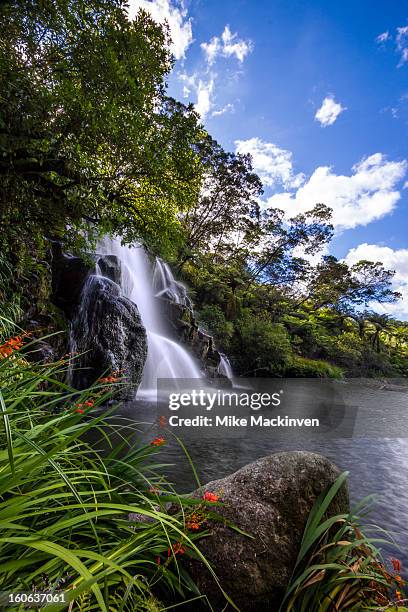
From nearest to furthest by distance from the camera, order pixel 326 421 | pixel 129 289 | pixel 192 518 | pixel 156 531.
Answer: pixel 156 531, pixel 192 518, pixel 326 421, pixel 129 289

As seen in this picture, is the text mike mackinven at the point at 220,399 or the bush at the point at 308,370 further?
the bush at the point at 308,370

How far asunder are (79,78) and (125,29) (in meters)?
1.45

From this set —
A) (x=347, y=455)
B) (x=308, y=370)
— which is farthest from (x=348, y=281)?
(x=347, y=455)

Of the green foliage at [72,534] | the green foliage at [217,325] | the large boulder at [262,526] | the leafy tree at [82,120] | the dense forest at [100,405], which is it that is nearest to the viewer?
the green foliage at [72,534]

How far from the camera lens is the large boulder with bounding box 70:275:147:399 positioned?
A: 26.5 feet

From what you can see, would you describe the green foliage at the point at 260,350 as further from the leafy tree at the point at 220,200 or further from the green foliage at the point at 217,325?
the leafy tree at the point at 220,200

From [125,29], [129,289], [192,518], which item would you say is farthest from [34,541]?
[129,289]

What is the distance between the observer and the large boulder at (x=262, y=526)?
1.53 metres

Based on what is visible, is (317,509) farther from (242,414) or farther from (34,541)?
(242,414)

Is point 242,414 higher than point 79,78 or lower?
lower

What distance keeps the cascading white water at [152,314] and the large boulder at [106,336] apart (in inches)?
57.9

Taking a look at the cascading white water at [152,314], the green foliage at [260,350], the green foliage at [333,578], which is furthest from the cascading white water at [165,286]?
the green foliage at [333,578]

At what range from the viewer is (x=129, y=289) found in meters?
12.9

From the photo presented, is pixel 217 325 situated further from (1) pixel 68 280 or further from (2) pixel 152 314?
(1) pixel 68 280
